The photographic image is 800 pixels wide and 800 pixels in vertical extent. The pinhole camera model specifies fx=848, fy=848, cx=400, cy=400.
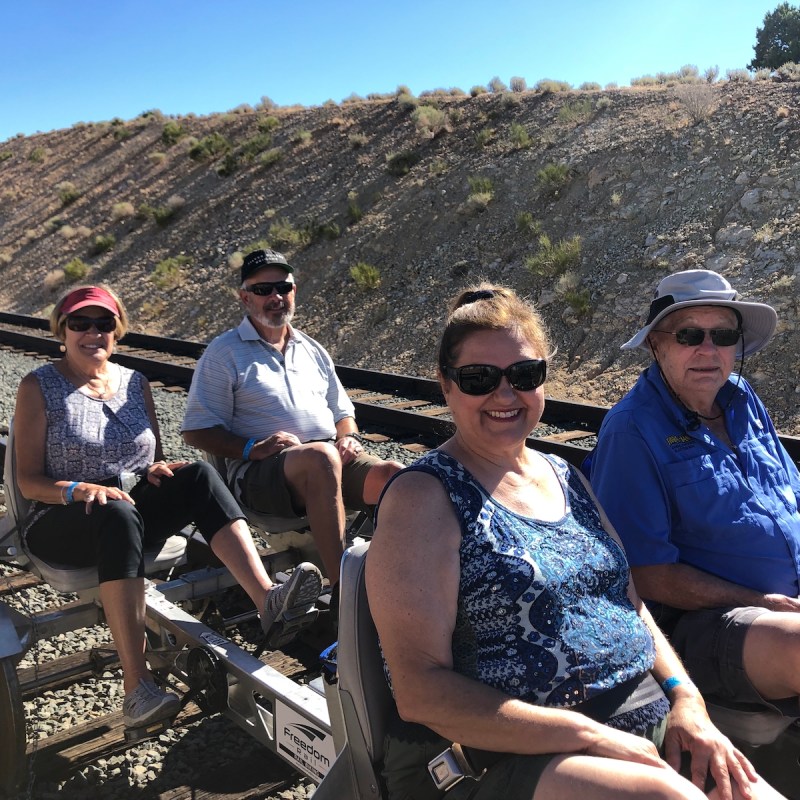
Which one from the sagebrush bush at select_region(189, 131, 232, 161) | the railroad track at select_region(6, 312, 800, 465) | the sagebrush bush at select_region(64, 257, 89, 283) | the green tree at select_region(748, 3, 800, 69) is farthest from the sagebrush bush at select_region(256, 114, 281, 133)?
the green tree at select_region(748, 3, 800, 69)

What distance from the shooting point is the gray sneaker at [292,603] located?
3.27m

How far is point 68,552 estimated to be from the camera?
3438 mm

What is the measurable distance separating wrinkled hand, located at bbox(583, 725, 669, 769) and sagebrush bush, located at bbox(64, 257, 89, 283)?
25.5 metres

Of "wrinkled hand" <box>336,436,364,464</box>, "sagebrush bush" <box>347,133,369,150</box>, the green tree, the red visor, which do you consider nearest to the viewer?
the red visor

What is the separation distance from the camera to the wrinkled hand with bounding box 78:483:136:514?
3.35 m

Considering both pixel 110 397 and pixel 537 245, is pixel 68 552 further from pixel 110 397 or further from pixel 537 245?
pixel 537 245

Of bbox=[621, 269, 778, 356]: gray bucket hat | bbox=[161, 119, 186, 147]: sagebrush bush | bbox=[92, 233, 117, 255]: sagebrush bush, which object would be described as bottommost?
bbox=[621, 269, 778, 356]: gray bucket hat

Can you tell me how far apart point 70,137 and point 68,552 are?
45.4m

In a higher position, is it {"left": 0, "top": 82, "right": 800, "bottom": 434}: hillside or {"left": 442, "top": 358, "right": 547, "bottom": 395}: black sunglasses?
{"left": 0, "top": 82, "right": 800, "bottom": 434}: hillside

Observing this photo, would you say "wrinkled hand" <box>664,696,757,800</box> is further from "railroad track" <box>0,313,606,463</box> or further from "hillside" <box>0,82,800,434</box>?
"hillside" <box>0,82,800,434</box>

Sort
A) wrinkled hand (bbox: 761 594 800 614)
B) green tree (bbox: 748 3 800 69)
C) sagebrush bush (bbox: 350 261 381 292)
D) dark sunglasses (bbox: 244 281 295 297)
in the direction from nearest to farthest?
wrinkled hand (bbox: 761 594 800 614), dark sunglasses (bbox: 244 281 295 297), sagebrush bush (bbox: 350 261 381 292), green tree (bbox: 748 3 800 69)

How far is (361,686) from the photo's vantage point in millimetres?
2074

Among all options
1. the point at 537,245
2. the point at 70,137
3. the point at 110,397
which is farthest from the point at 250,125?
the point at 110,397

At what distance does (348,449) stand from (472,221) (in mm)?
14098
